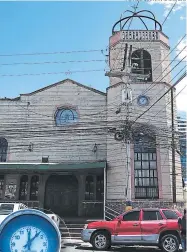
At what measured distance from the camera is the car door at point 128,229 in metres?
10.9

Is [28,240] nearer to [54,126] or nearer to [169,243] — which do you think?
[169,243]

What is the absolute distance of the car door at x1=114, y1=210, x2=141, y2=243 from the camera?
10.9 meters

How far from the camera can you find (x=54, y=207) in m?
20.9

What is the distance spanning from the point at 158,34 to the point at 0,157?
50.7ft

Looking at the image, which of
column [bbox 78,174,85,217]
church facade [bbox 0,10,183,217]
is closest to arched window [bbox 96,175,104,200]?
church facade [bbox 0,10,183,217]

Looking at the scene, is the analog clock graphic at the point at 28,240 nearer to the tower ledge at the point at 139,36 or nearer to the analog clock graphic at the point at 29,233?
the analog clock graphic at the point at 29,233

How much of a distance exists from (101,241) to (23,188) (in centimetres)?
1171

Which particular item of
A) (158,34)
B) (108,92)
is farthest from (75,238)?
(158,34)

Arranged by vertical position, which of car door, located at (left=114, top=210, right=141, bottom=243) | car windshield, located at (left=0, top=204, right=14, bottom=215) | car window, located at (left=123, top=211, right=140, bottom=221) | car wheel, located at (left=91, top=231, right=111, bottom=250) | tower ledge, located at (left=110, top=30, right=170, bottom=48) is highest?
tower ledge, located at (left=110, top=30, right=170, bottom=48)

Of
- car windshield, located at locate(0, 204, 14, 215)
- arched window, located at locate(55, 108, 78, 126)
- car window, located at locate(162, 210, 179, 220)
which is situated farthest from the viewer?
arched window, located at locate(55, 108, 78, 126)

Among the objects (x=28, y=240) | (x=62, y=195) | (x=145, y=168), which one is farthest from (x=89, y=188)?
(x=28, y=240)

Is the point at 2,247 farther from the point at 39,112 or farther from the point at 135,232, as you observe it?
the point at 39,112

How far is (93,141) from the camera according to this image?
21781 millimetres

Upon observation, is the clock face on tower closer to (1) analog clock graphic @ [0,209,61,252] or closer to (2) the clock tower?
(2) the clock tower
